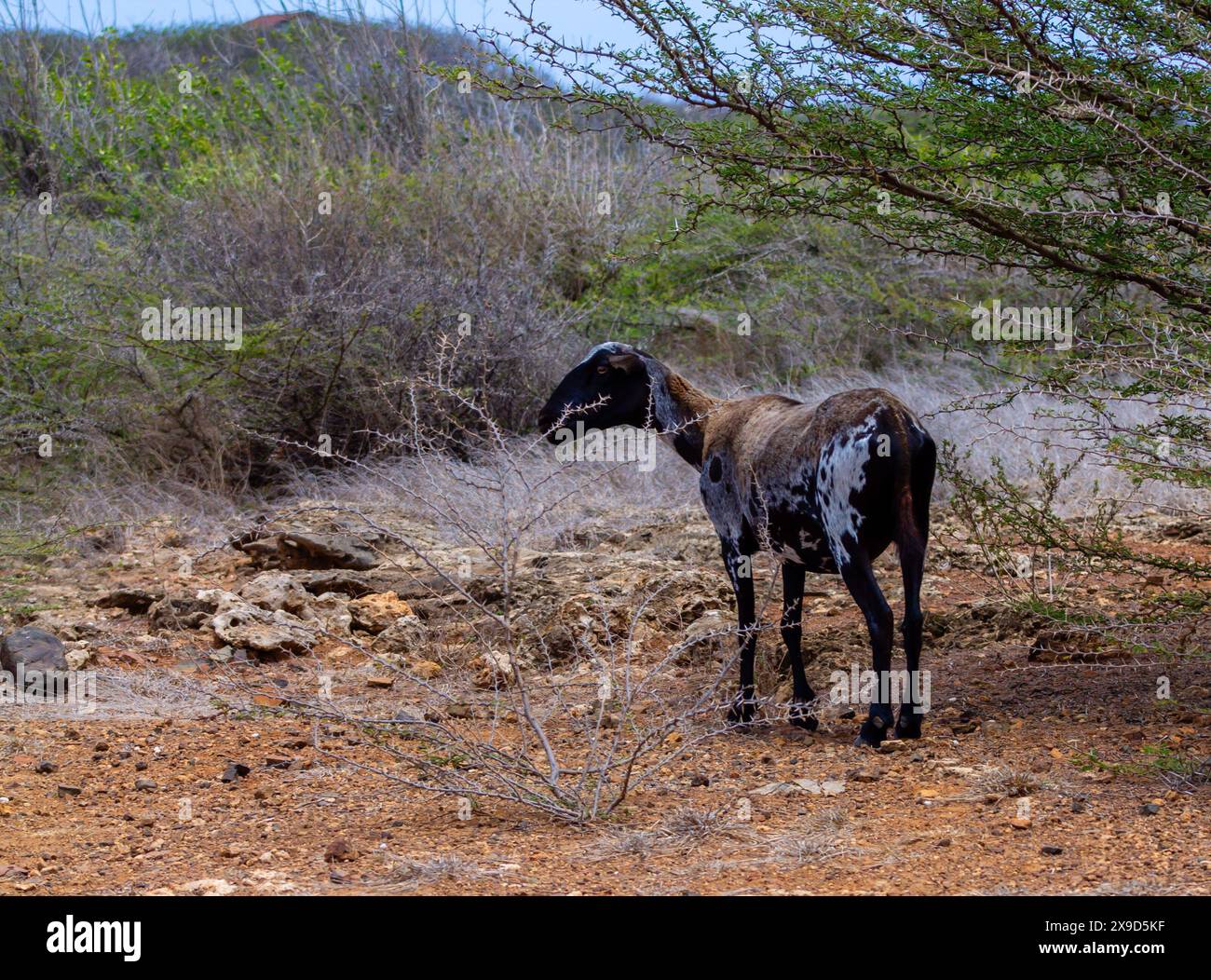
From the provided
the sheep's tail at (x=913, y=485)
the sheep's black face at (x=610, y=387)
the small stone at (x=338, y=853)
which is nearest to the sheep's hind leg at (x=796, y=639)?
the sheep's tail at (x=913, y=485)

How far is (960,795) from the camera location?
17.1 feet

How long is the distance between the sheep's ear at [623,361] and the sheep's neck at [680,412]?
14cm

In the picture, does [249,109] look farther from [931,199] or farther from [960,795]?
[960,795]

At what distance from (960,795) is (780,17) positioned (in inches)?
142

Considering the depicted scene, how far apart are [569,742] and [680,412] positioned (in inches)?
75.1

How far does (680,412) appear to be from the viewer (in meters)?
7.26

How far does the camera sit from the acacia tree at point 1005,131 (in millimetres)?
5973

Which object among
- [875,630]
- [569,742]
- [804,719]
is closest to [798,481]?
[875,630]

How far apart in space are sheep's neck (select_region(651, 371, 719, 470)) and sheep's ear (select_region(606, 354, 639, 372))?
144 millimetres

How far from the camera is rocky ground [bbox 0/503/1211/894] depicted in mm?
4574

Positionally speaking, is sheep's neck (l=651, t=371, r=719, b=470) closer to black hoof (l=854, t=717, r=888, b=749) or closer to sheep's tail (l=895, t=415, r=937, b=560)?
sheep's tail (l=895, t=415, r=937, b=560)

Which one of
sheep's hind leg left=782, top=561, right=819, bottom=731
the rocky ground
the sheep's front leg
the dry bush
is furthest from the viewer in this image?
the sheep's front leg

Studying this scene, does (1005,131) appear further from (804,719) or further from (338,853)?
(338,853)

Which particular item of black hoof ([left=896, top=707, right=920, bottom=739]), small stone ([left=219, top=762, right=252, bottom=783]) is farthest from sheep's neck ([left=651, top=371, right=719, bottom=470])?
small stone ([left=219, top=762, right=252, bottom=783])
